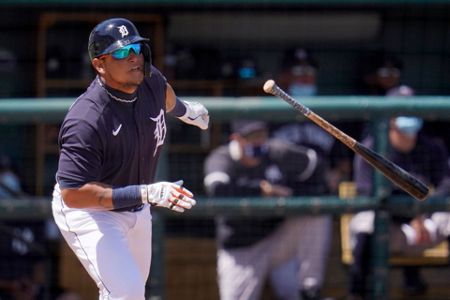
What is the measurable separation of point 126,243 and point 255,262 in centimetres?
126

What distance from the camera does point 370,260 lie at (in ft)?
18.1

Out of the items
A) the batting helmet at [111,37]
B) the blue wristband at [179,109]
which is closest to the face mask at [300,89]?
the blue wristband at [179,109]

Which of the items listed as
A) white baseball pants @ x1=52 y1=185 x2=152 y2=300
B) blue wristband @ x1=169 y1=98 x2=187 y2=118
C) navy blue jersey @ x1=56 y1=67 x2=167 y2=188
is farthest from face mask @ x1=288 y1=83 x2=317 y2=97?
white baseball pants @ x1=52 y1=185 x2=152 y2=300

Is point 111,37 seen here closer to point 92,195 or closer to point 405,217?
point 92,195

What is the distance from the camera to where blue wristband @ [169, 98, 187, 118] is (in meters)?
4.85

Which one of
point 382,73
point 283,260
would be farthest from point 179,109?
point 382,73

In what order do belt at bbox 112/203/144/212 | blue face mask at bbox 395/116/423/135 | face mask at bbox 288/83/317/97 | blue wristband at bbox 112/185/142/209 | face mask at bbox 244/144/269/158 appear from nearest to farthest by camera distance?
blue wristband at bbox 112/185/142/209 → belt at bbox 112/203/144/212 → face mask at bbox 244/144/269/158 → blue face mask at bbox 395/116/423/135 → face mask at bbox 288/83/317/97

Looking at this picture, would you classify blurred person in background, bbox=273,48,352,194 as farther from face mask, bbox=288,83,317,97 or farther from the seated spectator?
face mask, bbox=288,83,317,97

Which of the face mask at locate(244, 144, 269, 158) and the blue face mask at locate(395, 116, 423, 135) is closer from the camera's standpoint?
the face mask at locate(244, 144, 269, 158)

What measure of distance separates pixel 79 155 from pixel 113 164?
8.4 inches

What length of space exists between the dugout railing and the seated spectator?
0.37 feet

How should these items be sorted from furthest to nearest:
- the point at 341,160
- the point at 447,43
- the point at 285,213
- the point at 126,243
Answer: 1. the point at 447,43
2. the point at 341,160
3. the point at 285,213
4. the point at 126,243

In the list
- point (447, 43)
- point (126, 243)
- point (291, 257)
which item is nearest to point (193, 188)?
point (291, 257)

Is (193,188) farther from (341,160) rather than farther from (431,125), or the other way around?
(431,125)
